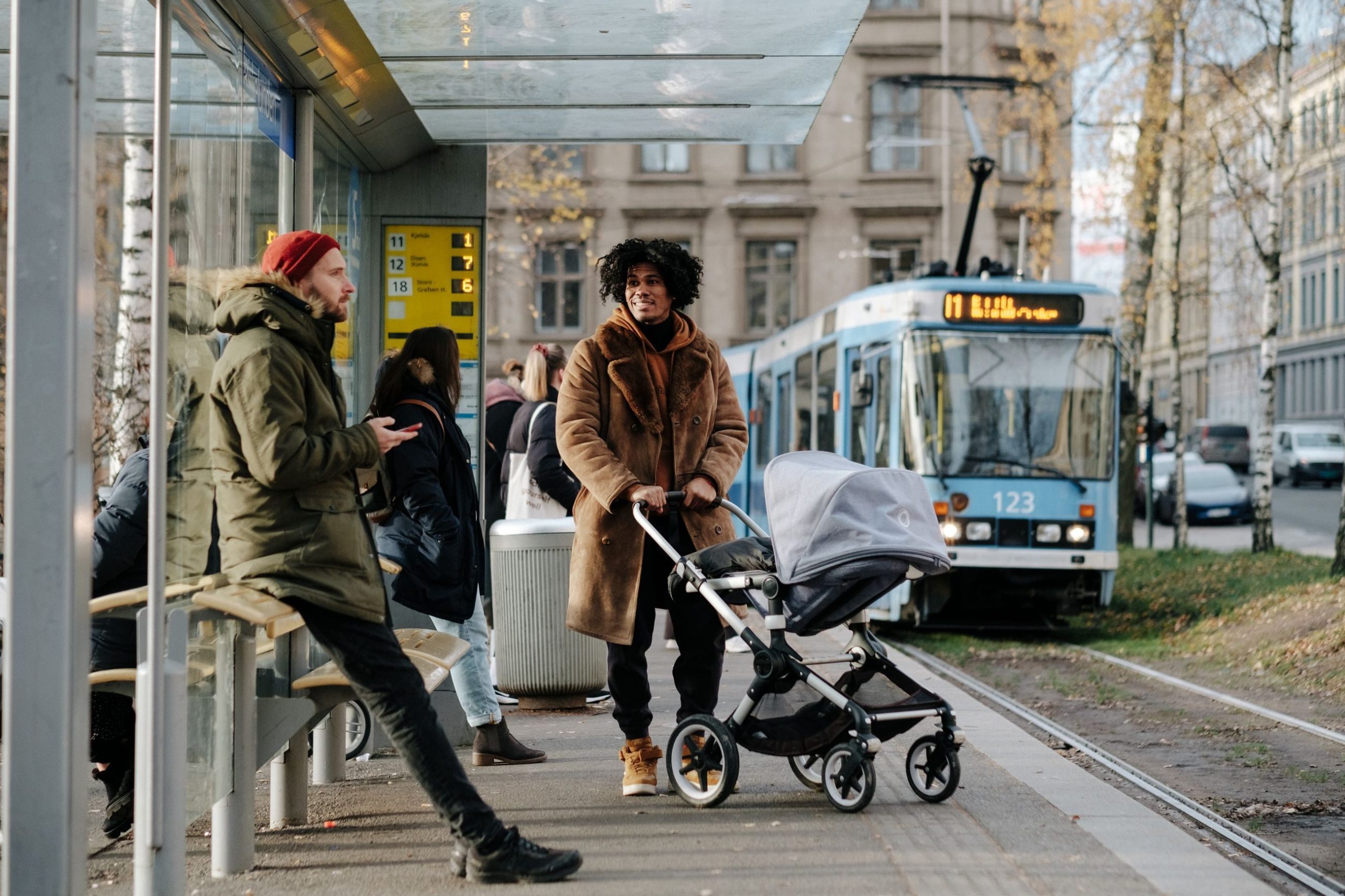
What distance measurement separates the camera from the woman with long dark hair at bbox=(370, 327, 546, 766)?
5.95 meters

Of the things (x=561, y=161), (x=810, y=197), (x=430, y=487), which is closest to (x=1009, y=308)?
(x=430, y=487)

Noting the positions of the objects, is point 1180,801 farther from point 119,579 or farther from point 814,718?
point 119,579

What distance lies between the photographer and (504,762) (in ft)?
21.3

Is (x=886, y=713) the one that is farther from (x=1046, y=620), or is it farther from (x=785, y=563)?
(x=1046, y=620)

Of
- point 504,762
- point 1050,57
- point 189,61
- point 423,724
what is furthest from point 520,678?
point 1050,57

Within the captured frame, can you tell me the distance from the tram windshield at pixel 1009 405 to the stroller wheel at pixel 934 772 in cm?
725

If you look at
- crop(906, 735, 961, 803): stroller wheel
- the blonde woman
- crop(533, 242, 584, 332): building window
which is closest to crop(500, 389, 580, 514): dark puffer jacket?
the blonde woman

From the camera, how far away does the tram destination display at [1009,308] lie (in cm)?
1301

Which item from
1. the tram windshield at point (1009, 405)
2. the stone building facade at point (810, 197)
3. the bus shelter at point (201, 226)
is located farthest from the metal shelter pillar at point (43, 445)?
the stone building facade at point (810, 197)

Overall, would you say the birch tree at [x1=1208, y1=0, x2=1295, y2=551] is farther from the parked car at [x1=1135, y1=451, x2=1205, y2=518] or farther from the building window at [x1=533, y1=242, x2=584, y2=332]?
the building window at [x1=533, y1=242, x2=584, y2=332]

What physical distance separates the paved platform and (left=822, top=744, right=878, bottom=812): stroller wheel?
0.07 m

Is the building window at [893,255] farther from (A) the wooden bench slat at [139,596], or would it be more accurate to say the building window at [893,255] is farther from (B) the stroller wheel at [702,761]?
(A) the wooden bench slat at [139,596]

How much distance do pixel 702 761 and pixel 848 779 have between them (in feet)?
1.70

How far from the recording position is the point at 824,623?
5469 mm
